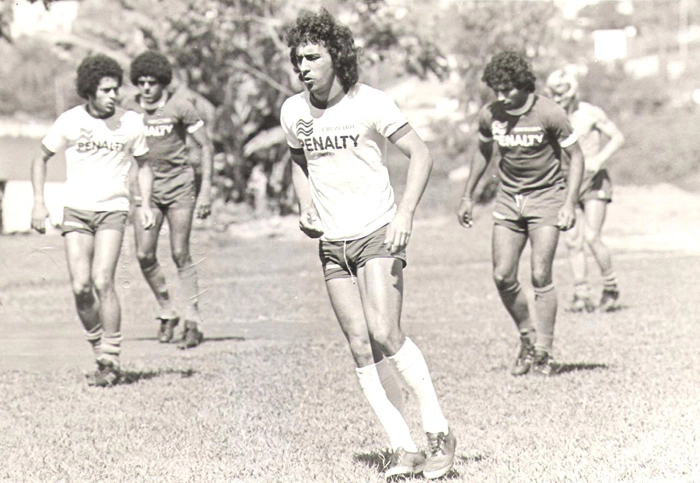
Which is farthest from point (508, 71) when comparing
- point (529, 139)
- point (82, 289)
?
point (82, 289)

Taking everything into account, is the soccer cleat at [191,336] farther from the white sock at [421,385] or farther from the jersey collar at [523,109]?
the white sock at [421,385]

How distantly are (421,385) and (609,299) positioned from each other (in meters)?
7.56

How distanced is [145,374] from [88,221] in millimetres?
1220

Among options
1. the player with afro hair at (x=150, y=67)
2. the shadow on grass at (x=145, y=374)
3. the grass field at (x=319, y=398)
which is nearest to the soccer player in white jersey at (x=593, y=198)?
the grass field at (x=319, y=398)

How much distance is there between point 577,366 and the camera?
30.1ft

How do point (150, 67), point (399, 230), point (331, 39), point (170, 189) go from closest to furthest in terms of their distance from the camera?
1. point (399, 230)
2. point (331, 39)
3. point (150, 67)
4. point (170, 189)

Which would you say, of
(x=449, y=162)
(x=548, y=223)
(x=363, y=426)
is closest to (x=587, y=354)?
(x=548, y=223)

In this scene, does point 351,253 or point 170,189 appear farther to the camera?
point 170,189

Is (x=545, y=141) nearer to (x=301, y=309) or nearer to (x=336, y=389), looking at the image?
(x=336, y=389)

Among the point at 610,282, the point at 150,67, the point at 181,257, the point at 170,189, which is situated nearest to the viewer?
the point at 150,67

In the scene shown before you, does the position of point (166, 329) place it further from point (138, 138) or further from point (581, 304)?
point (581, 304)

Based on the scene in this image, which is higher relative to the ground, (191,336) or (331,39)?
(331,39)

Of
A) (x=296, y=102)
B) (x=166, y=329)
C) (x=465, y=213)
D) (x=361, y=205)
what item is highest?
(x=296, y=102)

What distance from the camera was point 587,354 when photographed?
982 centimetres
